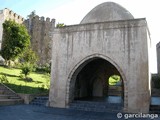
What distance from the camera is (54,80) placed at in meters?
11.4

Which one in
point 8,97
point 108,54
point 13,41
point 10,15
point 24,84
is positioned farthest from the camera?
point 10,15

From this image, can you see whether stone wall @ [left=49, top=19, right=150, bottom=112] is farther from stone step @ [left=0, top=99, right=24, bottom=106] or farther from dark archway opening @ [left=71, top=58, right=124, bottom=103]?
dark archway opening @ [left=71, top=58, right=124, bottom=103]

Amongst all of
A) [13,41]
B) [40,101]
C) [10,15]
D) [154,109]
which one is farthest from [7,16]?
[154,109]

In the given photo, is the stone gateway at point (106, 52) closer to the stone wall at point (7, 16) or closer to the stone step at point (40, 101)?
the stone step at point (40, 101)

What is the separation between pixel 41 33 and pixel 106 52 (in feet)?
98.8

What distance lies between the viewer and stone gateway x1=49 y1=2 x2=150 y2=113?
31.6ft

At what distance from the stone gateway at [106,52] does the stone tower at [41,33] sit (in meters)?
25.9

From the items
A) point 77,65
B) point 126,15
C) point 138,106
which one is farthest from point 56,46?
point 138,106

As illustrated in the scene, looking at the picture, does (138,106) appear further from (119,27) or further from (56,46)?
(56,46)

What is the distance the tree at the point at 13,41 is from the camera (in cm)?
2372

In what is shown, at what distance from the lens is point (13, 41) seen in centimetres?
2461

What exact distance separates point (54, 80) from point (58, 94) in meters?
0.83

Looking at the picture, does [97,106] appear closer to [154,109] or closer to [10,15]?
[154,109]

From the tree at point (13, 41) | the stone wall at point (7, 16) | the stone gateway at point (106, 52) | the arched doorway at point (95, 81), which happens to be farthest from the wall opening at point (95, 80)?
the stone wall at point (7, 16)
